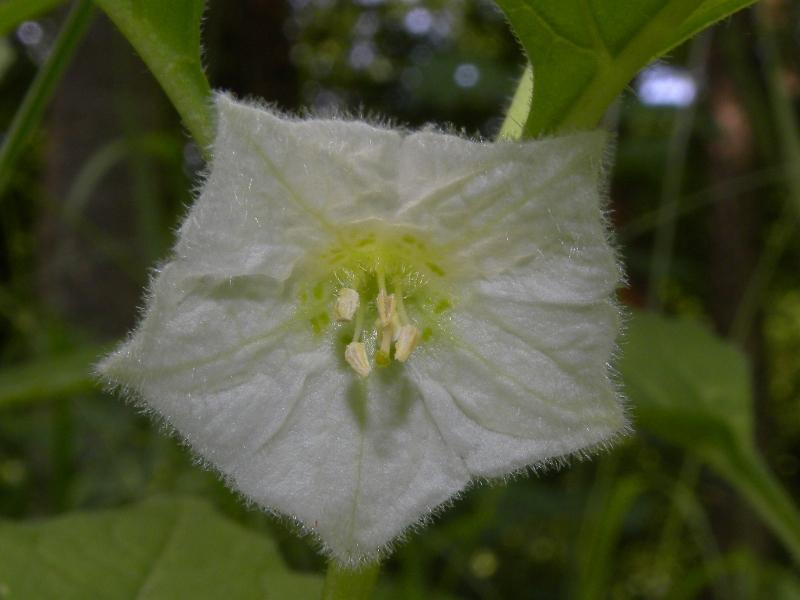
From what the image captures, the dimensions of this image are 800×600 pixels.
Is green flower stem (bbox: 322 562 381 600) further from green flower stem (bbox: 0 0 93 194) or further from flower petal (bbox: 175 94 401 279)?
green flower stem (bbox: 0 0 93 194)

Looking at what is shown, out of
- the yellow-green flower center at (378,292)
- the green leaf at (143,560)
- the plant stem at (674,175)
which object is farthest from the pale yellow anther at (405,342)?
the plant stem at (674,175)

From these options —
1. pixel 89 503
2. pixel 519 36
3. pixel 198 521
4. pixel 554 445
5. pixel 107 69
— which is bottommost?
pixel 89 503

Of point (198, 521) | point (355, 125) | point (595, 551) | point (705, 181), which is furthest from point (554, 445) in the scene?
point (705, 181)

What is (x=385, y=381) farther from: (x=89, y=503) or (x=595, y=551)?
(x=89, y=503)

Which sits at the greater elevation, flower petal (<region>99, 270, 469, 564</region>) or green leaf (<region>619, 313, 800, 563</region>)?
flower petal (<region>99, 270, 469, 564</region>)

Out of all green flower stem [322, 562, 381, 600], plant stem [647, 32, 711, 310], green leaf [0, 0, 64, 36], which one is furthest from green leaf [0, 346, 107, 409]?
plant stem [647, 32, 711, 310]

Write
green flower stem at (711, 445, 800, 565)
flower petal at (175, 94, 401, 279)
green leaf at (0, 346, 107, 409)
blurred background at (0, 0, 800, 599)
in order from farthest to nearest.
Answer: blurred background at (0, 0, 800, 599), green leaf at (0, 346, 107, 409), green flower stem at (711, 445, 800, 565), flower petal at (175, 94, 401, 279)
